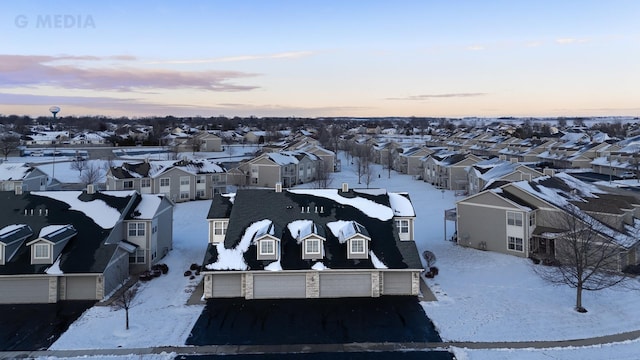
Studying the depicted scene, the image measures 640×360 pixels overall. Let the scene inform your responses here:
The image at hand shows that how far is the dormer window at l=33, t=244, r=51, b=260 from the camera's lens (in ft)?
87.6

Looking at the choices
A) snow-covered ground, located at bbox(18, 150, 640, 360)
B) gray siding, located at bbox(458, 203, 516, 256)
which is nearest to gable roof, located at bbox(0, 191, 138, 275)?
snow-covered ground, located at bbox(18, 150, 640, 360)

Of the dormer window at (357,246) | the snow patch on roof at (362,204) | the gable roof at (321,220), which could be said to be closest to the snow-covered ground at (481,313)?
the gable roof at (321,220)

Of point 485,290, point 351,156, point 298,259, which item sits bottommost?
point 485,290

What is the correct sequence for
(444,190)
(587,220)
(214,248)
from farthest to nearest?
(444,190) < (587,220) < (214,248)

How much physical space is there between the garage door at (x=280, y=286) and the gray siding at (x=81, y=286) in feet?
31.0

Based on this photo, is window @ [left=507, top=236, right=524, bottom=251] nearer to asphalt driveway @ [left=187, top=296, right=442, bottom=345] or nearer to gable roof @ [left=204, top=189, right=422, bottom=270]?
gable roof @ [left=204, top=189, right=422, bottom=270]

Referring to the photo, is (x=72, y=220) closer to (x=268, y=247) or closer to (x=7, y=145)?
(x=268, y=247)

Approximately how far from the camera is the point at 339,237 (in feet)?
94.4

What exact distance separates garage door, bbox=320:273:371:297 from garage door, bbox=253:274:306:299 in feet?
4.09

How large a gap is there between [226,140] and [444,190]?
91.0 m

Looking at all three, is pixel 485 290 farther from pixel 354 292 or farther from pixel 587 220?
pixel 587 220

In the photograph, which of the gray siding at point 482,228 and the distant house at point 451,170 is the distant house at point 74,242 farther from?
the distant house at point 451,170

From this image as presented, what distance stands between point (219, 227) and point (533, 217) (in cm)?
2367

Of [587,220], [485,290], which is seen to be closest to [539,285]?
[485,290]
